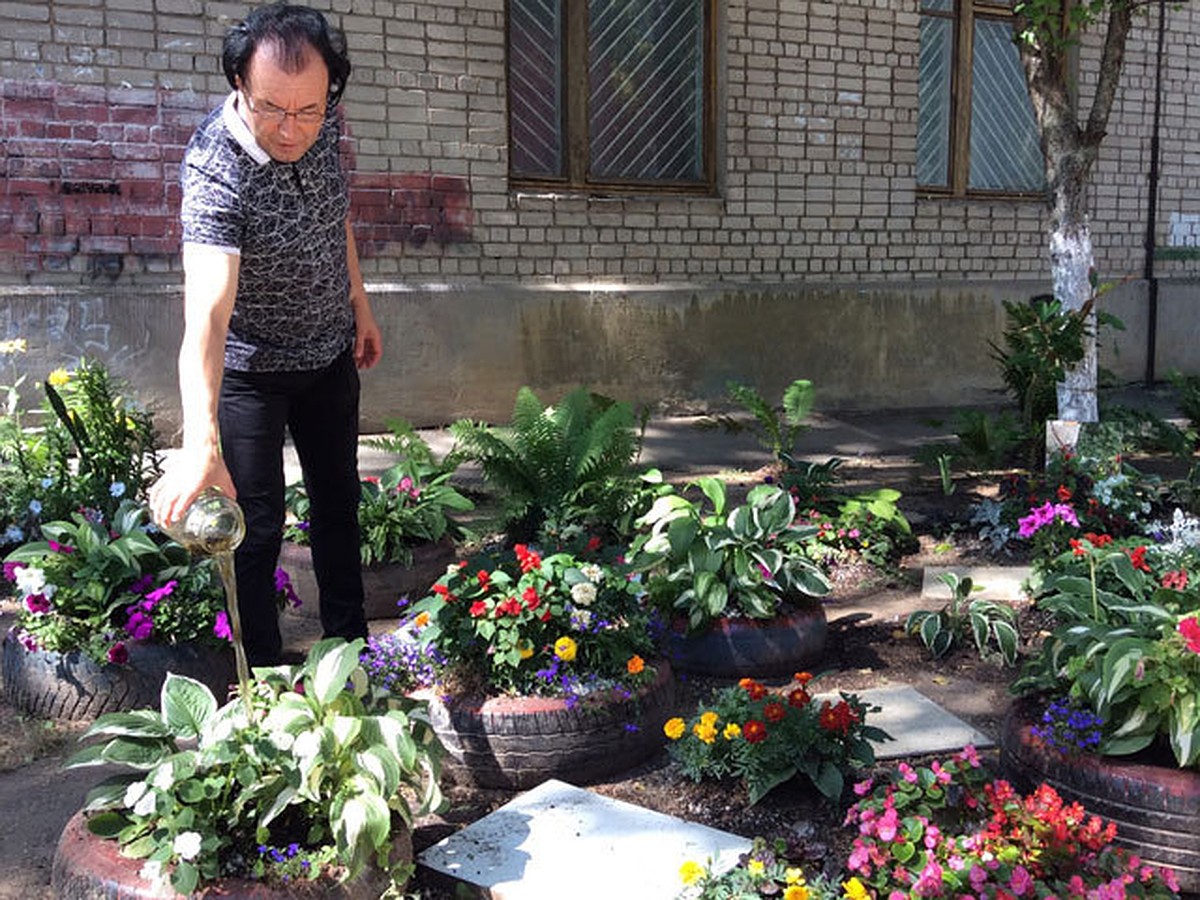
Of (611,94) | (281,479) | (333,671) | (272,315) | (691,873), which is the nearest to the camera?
(691,873)

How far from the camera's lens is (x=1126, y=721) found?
275 centimetres

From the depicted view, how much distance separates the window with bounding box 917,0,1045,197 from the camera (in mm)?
10719

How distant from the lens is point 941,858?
2398 millimetres

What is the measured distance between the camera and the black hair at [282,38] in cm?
269

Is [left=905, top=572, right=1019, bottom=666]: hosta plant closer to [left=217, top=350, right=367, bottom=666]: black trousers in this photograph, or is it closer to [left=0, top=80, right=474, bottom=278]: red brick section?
[left=217, top=350, right=367, bottom=666]: black trousers

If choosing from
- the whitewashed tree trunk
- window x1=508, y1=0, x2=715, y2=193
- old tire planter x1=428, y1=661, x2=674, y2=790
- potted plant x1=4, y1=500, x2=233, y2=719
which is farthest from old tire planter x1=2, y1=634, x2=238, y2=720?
window x1=508, y1=0, x2=715, y2=193

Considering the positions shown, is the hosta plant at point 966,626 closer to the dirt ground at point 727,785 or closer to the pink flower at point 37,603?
the dirt ground at point 727,785

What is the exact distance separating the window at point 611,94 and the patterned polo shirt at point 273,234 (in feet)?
18.9

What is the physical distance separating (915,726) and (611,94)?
6.67m

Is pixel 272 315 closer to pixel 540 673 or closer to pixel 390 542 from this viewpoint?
pixel 540 673

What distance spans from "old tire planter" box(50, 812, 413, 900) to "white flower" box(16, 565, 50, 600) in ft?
4.62

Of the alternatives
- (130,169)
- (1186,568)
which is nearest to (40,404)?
(130,169)

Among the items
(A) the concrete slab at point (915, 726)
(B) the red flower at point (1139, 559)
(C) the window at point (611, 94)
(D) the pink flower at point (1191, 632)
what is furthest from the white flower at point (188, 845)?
(C) the window at point (611, 94)

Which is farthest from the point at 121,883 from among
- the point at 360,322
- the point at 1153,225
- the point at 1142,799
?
the point at 1153,225
